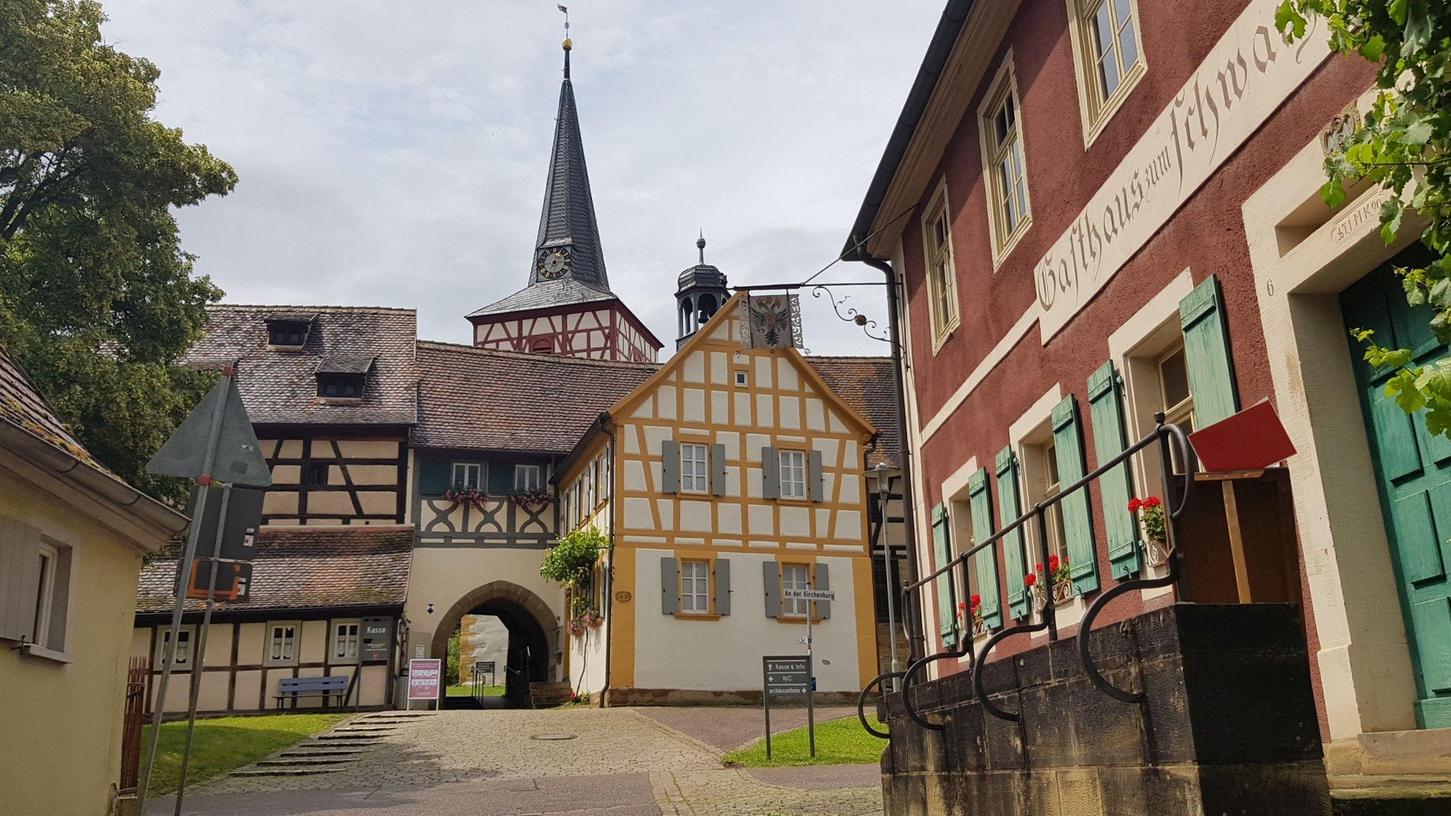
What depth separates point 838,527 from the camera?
97.9 ft

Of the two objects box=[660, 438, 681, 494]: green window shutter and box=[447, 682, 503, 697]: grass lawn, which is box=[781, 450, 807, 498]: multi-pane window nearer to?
box=[660, 438, 681, 494]: green window shutter

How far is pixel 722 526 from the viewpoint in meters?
28.9

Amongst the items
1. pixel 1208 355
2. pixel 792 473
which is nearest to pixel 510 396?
pixel 792 473

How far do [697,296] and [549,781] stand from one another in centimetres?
2875

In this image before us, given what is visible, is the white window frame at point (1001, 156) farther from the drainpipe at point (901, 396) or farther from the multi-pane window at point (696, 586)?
the multi-pane window at point (696, 586)

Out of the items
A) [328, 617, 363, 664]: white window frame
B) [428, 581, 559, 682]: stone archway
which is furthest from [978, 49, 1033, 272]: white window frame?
[428, 581, 559, 682]: stone archway

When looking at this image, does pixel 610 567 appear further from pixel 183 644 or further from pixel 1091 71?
pixel 1091 71

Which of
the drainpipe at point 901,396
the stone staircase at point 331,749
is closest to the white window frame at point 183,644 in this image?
the stone staircase at point 331,749

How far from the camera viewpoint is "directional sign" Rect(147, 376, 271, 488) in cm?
867

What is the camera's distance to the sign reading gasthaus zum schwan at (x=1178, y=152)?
257 inches

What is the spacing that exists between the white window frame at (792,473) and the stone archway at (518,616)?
22.8ft

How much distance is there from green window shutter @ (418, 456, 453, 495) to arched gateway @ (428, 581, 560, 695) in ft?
9.07

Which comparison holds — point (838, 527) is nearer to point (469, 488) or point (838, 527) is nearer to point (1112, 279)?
point (469, 488)

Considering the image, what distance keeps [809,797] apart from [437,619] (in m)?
20.7
